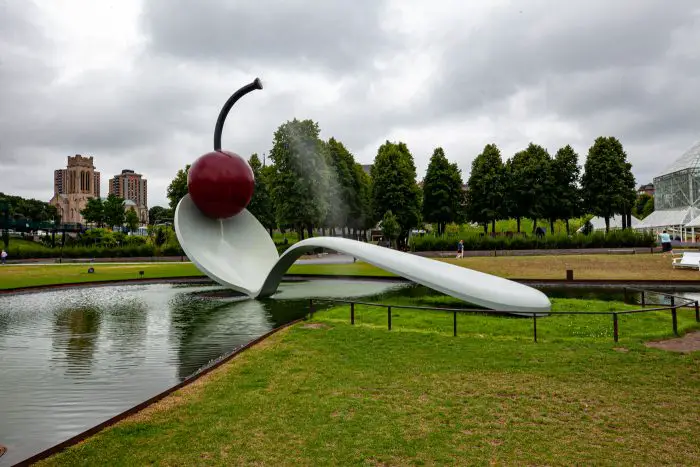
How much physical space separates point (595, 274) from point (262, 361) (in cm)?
2040

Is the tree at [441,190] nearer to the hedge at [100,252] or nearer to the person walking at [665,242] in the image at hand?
the person walking at [665,242]

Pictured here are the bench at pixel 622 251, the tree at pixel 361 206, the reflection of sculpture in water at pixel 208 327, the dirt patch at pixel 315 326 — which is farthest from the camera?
the tree at pixel 361 206

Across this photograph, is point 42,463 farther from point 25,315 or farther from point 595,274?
point 595,274

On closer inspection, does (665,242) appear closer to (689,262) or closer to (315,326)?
(689,262)

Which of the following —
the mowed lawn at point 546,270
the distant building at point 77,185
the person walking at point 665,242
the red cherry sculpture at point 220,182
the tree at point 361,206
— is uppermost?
the distant building at point 77,185

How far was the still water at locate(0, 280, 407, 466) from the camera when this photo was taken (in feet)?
19.9

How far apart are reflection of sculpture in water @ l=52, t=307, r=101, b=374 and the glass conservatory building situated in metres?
51.5

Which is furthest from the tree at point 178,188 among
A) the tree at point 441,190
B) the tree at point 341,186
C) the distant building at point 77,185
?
the distant building at point 77,185

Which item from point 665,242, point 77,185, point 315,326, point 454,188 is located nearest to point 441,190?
point 454,188

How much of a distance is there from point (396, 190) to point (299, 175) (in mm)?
12085

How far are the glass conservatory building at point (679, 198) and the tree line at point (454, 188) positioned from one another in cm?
377

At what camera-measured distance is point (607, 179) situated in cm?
5038

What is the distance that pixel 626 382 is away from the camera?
6484mm

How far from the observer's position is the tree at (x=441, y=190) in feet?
179
